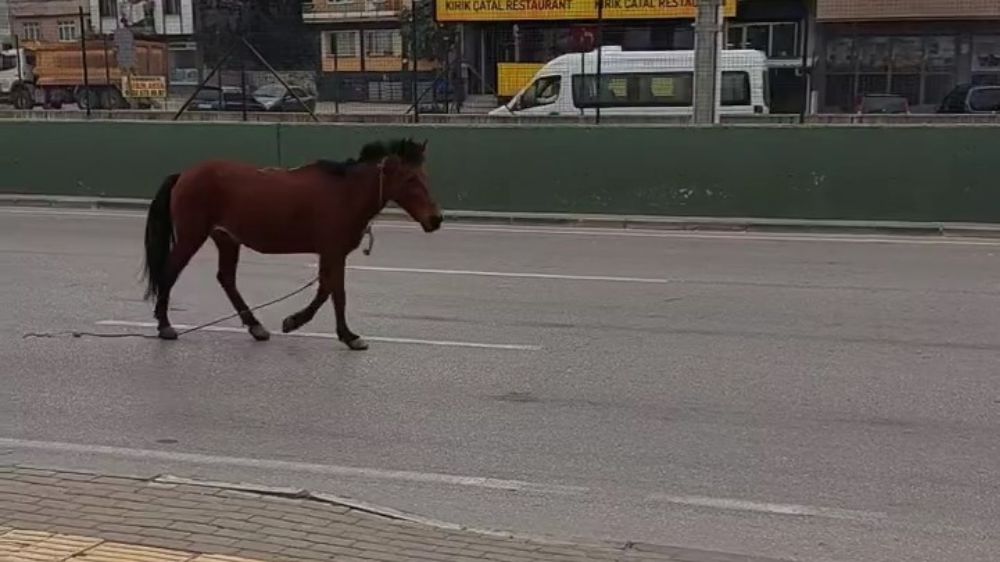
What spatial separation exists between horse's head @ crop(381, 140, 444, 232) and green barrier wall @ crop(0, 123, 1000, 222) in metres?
9.00

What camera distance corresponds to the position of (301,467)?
559 centimetres

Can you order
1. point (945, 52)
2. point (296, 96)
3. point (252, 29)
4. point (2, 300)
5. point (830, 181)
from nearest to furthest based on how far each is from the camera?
point (2, 300)
point (830, 181)
point (296, 96)
point (945, 52)
point (252, 29)

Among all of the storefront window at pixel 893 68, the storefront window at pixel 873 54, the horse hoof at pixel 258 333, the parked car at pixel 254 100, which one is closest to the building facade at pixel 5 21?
the parked car at pixel 254 100

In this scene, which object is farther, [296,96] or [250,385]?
[296,96]

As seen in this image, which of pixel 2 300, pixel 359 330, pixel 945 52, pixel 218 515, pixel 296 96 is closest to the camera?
pixel 218 515

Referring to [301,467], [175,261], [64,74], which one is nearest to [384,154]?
[175,261]

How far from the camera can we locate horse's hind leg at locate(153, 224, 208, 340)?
27.7 feet

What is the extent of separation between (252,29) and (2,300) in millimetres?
46992

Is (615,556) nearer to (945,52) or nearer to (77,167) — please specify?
(77,167)

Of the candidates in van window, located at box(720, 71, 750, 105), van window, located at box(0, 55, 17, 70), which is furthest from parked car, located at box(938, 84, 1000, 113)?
van window, located at box(0, 55, 17, 70)

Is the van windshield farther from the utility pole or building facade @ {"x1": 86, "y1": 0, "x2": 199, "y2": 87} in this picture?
building facade @ {"x1": 86, "y1": 0, "x2": 199, "y2": 87}

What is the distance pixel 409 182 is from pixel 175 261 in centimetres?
200

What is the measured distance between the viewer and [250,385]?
7273 millimetres

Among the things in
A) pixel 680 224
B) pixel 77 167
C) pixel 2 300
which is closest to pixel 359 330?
pixel 2 300
